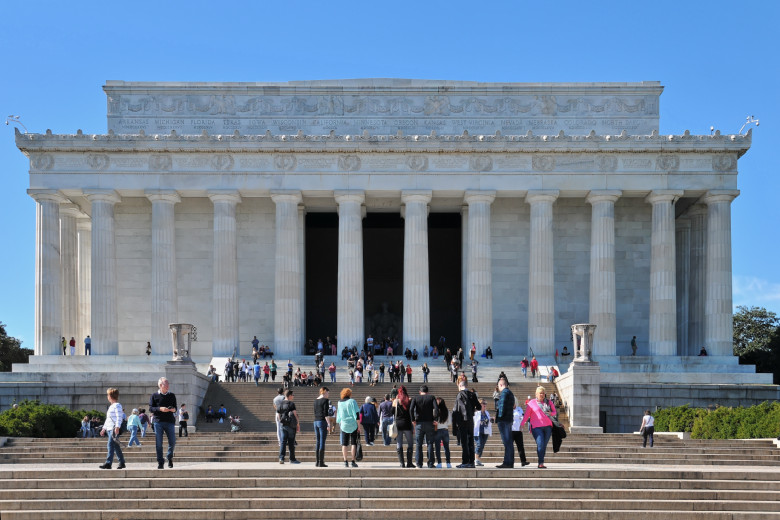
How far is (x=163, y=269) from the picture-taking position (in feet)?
217

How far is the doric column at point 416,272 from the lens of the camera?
215ft

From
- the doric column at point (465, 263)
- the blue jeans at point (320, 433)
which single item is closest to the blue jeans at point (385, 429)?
the blue jeans at point (320, 433)

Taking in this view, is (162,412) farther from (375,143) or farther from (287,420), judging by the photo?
(375,143)

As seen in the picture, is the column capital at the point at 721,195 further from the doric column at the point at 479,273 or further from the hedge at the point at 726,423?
the hedge at the point at 726,423

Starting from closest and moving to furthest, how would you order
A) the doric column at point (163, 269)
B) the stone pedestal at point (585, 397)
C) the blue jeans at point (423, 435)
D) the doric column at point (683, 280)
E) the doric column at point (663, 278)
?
the blue jeans at point (423, 435) → the stone pedestal at point (585, 397) → the doric column at point (163, 269) → the doric column at point (663, 278) → the doric column at point (683, 280)

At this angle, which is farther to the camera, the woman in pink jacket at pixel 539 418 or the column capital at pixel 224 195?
the column capital at pixel 224 195

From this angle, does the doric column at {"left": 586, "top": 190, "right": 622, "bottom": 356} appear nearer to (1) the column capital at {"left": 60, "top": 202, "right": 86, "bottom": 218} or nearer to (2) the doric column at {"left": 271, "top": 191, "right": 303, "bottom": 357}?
(2) the doric column at {"left": 271, "top": 191, "right": 303, "bottom": 357}

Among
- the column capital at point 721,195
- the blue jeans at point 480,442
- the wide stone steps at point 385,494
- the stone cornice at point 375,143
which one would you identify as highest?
the stone cornice at point 375,143

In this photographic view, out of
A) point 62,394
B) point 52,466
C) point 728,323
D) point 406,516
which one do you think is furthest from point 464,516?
point 728,323

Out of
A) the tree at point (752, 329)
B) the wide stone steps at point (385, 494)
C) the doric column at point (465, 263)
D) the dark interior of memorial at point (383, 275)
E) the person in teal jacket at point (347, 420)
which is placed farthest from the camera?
the tree at point (752, 329)

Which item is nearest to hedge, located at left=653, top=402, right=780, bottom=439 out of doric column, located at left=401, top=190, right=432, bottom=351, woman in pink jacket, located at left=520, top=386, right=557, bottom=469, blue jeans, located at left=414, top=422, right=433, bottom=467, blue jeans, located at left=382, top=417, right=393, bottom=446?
blue jeans, located at left=382, top=417, right=393, bottom=446

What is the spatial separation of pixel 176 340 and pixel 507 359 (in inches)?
914

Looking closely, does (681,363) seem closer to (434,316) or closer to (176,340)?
(434,316)

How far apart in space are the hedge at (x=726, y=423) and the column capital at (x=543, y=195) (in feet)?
74.5
